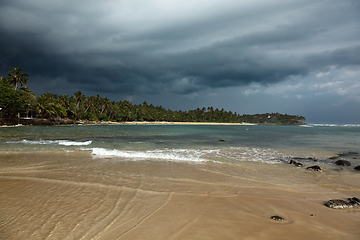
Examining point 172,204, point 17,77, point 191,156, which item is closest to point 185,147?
point 191,156

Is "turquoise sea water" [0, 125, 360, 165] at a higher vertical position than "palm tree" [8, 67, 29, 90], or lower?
lower

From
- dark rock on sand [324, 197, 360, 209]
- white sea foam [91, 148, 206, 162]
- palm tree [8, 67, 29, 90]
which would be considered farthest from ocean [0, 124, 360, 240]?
palm tree [8, 67, 29, 90]

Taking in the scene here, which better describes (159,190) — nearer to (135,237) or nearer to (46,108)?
(135,237)

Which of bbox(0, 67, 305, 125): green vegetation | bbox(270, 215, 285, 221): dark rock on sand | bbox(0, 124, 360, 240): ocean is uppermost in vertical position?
bbox(0, 67, 305, 125): green vegetation

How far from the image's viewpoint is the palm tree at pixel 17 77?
73.6m

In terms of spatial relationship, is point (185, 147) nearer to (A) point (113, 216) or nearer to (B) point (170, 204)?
(B) point (170, 204)

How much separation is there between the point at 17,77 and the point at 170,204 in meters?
101

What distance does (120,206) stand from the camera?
491 centimetres

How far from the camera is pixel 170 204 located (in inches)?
203

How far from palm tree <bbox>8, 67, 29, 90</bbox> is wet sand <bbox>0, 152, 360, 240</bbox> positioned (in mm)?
92119

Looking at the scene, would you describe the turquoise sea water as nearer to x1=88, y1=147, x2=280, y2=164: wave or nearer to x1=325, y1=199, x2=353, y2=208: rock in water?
x1=88, y1=147, x2=280, y2=164: wave

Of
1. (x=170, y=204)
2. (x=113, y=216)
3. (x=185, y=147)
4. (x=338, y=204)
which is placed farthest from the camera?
(x=185, y=147)

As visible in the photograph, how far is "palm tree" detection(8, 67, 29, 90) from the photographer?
242 ft

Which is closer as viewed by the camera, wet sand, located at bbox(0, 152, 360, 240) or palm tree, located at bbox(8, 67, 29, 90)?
wet sand, located at bbox(0, 152, 360, 240)
